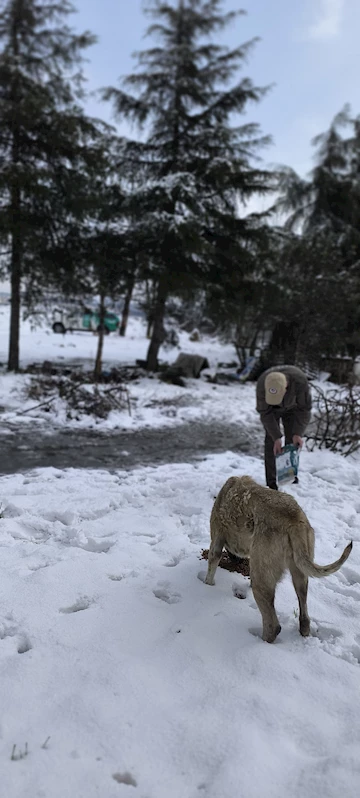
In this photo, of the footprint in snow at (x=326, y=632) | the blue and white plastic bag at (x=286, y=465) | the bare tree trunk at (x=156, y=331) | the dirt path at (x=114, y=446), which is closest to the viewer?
the footprint in snow at (x=326, y=632)

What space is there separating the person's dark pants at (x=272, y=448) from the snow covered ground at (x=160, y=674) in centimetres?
143

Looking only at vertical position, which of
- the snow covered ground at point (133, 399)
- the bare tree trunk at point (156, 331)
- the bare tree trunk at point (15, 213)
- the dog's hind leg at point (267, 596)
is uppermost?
the bare tree trunk at point (15, 213)

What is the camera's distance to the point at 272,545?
238 centimetres

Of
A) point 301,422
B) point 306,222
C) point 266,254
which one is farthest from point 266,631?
point 306,222

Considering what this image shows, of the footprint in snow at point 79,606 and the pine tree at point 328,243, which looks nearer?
the footprint in snow at point 79,606

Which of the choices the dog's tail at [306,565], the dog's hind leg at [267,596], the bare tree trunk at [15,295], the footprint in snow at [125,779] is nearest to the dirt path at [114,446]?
the dog's hind leg at [267,596]

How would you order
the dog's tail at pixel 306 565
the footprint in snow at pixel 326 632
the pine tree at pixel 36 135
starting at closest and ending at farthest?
the dog's tail at pixel 306 565 < the footprint in snow at pixel 326 632 < the pine tree at pixel 36 135

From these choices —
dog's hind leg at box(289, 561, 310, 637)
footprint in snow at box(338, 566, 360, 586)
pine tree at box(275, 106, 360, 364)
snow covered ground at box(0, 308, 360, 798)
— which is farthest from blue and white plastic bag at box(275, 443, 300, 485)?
pine tree at box(275, 106, 360, 364)

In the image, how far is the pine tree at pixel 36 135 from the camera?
416 inches

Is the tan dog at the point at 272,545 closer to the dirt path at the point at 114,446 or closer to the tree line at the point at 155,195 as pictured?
the dirt path at the point at 114,446

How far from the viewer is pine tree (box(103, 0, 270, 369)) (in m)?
13.1

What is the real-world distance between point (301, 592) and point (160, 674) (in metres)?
0.93

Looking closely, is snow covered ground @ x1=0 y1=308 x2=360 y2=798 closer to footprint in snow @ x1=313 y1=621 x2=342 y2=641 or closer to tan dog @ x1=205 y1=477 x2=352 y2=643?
footprint in snow @ x1=313 y1=621 x2=342 y2=641

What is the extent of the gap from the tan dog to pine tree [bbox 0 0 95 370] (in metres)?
10.5
